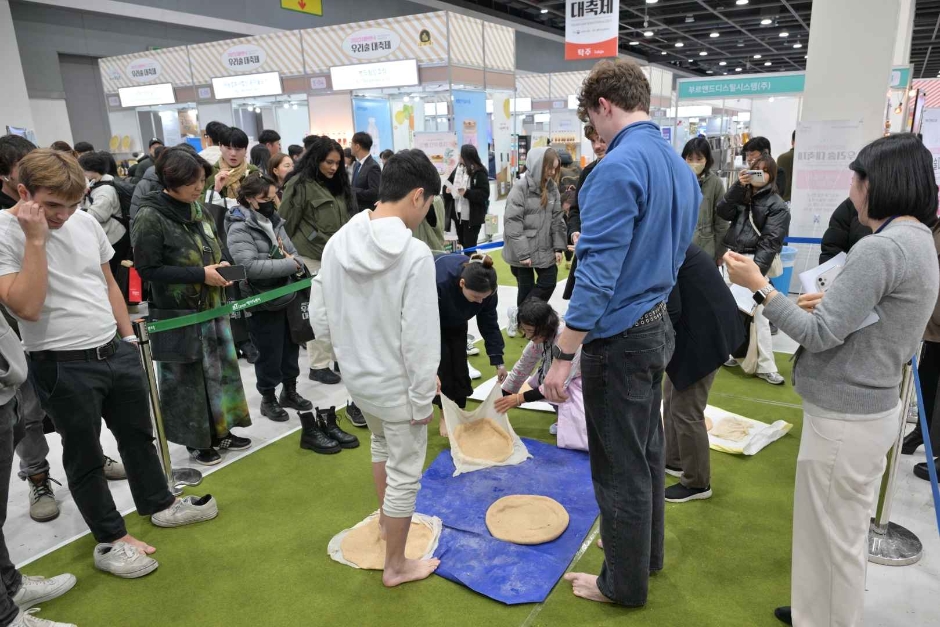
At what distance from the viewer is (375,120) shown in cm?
1016

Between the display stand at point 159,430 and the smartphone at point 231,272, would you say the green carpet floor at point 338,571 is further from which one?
the smartphone at point 231,272

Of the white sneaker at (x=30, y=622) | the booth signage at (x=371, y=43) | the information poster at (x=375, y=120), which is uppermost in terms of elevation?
the booth signage at (x=371, y=43)

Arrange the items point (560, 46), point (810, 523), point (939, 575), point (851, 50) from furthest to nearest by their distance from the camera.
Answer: point (560, 46) → point (851, 50) → point (939, 575) → point (810, 523)

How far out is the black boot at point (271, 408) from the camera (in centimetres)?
398

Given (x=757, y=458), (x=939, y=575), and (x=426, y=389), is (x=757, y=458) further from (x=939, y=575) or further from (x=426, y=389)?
(x=426, y=389)

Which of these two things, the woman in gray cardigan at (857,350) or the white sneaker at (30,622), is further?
the white sneaker at (30,622)

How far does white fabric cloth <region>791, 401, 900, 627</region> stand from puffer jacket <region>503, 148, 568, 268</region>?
3.08 meters

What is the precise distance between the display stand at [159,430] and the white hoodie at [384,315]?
4.00 feet

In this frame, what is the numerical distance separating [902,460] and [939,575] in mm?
1016

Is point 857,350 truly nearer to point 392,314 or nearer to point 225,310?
point 392,314

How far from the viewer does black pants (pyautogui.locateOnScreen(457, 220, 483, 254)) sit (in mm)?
7328

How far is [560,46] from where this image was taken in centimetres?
2445

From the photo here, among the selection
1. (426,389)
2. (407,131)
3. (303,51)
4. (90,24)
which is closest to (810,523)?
(426,389)

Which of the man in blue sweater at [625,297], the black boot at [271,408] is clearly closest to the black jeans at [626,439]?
the man in blue sweater at [625,297]
